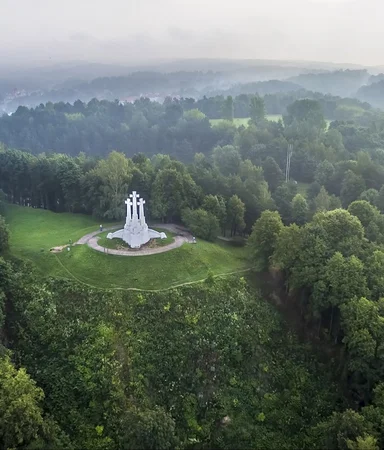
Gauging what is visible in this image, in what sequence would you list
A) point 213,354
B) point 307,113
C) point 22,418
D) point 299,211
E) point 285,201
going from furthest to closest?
point 307,113 → point 285,201 → point 299,211 → point 213,354 → point 22,418

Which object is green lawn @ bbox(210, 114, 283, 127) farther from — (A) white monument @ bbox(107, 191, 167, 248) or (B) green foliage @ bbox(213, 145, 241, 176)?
(A) white monument @ bbox(107, 191, 167, 248)

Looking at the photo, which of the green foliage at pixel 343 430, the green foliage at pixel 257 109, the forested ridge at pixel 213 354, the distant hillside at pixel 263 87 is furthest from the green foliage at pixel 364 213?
the distant hillside at pixel 263 87

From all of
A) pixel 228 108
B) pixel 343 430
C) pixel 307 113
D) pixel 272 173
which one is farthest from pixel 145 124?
pixel 343 430

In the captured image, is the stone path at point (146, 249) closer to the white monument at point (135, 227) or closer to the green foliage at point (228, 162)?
the white monument at point (135, 227)

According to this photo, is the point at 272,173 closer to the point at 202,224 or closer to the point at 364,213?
the point at 364,213

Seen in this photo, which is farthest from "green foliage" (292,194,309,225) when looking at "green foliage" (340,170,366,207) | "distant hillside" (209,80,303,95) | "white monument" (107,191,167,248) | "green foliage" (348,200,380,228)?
"distant hillside" (209,80,303,95)

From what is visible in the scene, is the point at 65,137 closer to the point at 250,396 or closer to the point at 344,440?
the point at 250,396

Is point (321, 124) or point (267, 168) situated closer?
point (267, 168)

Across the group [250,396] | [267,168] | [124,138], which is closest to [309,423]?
[250,396]
